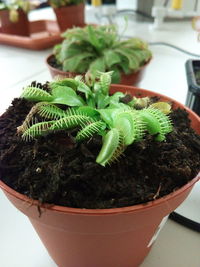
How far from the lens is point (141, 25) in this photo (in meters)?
1.46

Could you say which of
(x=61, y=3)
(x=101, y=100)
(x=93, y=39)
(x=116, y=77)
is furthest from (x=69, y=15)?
(x=101, y=100)

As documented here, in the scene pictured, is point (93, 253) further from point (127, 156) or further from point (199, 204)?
point (199, 204)

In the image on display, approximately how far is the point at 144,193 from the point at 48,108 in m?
0.16

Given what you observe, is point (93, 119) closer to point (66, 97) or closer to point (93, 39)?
point (66, 97)

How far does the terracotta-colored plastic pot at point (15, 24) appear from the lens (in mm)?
1195

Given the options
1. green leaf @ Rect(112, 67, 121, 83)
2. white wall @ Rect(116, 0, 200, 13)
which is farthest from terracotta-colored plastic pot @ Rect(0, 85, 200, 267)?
white wall @ Rect(116, 0, 200, 13)

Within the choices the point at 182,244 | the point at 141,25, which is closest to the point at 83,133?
the point at 182,244

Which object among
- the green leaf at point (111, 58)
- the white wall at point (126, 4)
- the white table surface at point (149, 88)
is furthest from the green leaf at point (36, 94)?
the white wall at point (126, 4)

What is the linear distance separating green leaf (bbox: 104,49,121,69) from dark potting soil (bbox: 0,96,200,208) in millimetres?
371

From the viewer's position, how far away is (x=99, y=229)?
30 centimetres

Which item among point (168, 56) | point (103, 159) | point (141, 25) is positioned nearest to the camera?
point (103, 159)

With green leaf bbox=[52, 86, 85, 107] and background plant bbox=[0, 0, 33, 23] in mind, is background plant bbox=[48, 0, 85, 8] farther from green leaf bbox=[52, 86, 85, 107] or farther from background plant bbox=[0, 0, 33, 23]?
green leaf bbox=[52, 86, 85, 107]

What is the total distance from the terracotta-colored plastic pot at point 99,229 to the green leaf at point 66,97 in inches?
5.0

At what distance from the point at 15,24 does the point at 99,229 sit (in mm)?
1129
